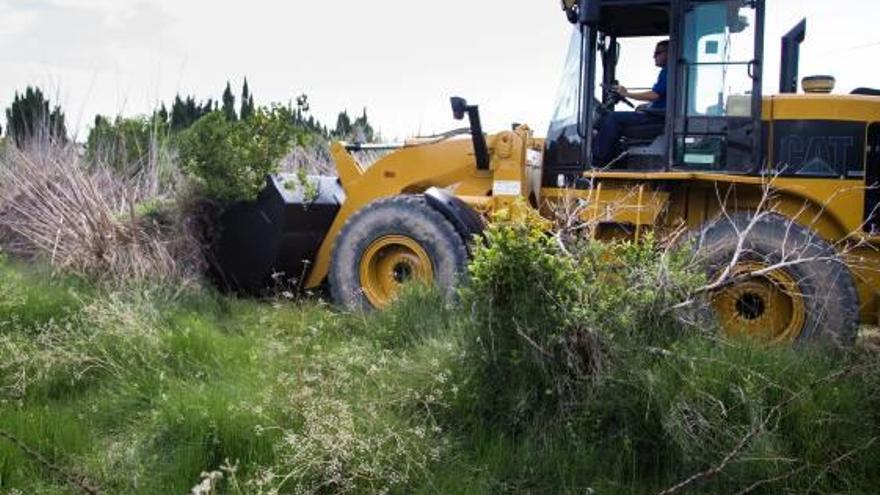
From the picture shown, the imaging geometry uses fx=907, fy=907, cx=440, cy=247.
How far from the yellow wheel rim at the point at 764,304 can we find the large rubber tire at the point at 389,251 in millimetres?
1991

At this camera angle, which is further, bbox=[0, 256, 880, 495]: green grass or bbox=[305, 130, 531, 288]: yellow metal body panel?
bbox=[305, 130, 531, 288]: yellow metal body panel

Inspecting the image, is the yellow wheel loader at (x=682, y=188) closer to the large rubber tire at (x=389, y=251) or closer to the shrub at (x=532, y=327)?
the large rubber tire at (x=389, y=251)

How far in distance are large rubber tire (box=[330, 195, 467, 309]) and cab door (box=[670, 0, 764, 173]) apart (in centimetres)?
186

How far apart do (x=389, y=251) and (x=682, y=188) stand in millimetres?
2399

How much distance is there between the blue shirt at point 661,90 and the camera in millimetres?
7168

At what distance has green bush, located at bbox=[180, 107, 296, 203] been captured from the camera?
7750 millimetres

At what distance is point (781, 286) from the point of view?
6.23 meters

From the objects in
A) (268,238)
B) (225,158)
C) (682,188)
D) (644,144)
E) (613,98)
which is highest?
(613,98)

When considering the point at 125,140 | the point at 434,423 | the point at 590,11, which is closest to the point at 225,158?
the point at 125,140

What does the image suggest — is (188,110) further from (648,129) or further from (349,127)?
(648,129)

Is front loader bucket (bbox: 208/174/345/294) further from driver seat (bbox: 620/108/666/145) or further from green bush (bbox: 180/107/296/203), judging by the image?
driver seat (bbox: 620/108/666/145)

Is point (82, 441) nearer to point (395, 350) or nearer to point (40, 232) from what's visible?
point (395, 350)

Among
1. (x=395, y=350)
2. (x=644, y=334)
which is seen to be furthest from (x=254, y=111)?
(x=644, y=334)

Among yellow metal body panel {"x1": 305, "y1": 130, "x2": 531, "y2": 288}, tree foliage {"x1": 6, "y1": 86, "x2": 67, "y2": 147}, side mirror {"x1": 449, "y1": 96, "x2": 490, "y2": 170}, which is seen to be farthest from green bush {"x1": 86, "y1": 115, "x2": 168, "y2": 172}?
side mirror {"x1": 449, "y1": 96, "x2": 490, "y2": 170}
